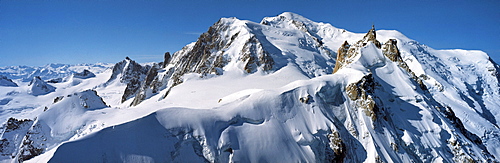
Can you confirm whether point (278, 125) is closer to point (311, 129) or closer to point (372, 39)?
point (311, 129)

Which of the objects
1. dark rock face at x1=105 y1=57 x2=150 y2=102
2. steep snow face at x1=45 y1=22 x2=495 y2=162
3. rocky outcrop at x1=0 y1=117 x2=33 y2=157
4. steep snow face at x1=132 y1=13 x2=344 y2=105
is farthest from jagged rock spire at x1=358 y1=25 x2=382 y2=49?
dark rock face at x1=105 y1=57 x2=150 y2=102

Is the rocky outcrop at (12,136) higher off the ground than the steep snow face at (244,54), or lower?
lower

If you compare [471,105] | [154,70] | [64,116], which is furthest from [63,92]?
[471,105]

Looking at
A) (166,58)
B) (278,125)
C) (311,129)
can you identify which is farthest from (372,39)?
(166,58)

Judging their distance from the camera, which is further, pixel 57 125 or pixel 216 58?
pixel 216 58

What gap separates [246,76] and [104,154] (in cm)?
2934

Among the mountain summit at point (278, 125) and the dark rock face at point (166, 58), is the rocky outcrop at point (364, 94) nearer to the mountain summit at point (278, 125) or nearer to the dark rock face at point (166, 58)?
the mountain summit at point (278, 125)

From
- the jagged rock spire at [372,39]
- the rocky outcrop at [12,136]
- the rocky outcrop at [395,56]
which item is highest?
the jagged rock spire at [372,39]

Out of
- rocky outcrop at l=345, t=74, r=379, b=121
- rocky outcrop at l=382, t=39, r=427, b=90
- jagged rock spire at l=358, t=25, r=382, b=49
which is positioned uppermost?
jagged rock spire at l=358, t=25, r=382, b=49

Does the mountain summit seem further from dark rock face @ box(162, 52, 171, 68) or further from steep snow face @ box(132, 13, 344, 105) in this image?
dark rock face @ box(162, 52, 171, 68)

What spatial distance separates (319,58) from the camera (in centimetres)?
5231

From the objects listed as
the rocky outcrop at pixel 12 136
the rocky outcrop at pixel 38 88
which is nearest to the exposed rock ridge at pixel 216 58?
the rocky outcrop at pixel 12 136

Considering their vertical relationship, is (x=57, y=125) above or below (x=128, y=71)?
below

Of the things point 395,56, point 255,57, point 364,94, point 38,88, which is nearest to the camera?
point 364,94
